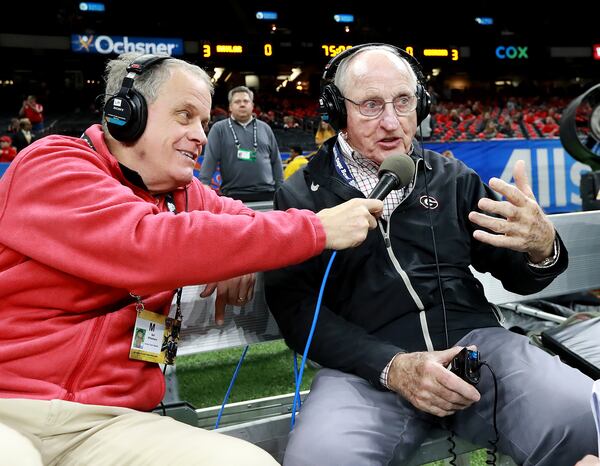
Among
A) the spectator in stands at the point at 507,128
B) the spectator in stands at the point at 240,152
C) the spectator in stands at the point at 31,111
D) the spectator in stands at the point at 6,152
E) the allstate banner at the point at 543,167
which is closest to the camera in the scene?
the spectator in stands at the point at 240,152

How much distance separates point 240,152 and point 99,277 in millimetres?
4885

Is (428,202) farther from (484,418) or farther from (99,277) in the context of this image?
(99,277)

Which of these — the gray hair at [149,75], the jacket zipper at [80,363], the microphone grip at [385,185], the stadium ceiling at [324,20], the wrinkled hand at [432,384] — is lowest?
the wrinkled hand at [432,384]

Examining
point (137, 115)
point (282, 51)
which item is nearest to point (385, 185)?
point (137, 115)

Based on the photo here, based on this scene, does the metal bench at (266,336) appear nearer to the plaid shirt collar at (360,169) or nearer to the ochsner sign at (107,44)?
the plaid shirt collar at (360,169)

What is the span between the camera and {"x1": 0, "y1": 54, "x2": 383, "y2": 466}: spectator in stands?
1.24 meters

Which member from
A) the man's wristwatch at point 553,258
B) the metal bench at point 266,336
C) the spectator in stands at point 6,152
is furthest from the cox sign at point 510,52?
the man's wristwatch at point 553,258

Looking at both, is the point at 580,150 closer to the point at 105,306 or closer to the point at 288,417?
the point at 288,417

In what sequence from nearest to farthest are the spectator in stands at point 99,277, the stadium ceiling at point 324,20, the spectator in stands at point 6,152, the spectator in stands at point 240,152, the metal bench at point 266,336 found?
1. the spectator in stands at point 99,277
2. the metal bench at point 266,336
3. the spectator in stands at point 240,152
4. the spectator in stands at point 6,152
5. the stadium ceiling at point 324,20

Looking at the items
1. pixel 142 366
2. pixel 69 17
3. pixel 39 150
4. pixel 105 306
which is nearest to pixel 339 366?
pixel 142 366

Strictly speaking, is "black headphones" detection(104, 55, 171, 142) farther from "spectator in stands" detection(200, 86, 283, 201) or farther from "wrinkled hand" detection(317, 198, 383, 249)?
"spectator in stands" detection(200, 86, 283, 201)

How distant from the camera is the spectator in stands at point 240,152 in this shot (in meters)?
6.09

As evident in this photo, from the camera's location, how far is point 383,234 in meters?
1.75

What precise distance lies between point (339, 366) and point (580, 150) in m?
2.54
